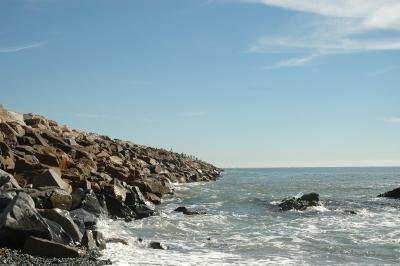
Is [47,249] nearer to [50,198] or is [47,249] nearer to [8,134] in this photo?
[50,198]

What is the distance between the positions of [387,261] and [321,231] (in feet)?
16.0

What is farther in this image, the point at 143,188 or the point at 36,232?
the point at 143,188

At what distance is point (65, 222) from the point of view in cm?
1239

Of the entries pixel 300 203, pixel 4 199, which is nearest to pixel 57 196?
pixel 4 199

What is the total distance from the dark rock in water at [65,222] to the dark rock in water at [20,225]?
0.72 meters

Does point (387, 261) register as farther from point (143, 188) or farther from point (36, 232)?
point (143, 188)

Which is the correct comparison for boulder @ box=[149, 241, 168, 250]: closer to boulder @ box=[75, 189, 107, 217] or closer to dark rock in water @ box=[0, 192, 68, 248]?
dark rock in water @ box=[0, 192, 68, 248]

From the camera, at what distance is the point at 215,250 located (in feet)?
42.8

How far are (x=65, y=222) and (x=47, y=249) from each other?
1821 mm

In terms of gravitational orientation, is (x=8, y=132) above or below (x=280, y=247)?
above

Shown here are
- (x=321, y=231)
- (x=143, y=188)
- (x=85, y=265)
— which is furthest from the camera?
(x=143, y=188)

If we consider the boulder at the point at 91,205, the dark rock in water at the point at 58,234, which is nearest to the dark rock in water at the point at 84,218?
the boulder at the point at 91,205

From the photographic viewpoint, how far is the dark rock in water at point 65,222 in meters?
12.2

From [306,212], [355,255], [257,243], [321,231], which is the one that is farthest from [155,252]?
[306,212]
